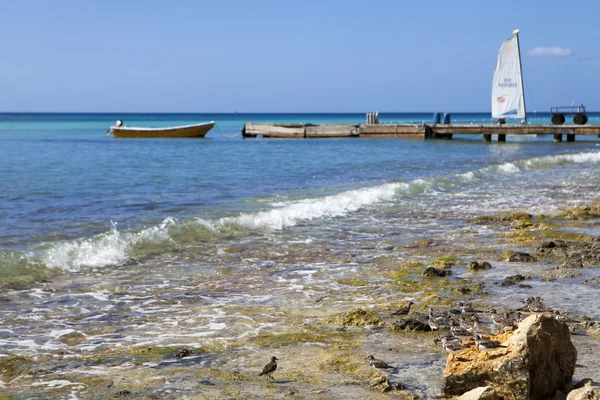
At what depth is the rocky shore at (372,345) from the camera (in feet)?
17.8

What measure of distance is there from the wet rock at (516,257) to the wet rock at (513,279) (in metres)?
1.22

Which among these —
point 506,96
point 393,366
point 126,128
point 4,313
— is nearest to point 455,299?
point 393,366

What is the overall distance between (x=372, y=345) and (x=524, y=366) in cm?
203

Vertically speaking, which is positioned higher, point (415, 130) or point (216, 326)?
point (415, 130)

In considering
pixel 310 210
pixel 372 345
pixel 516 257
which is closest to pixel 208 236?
pixel 310 210

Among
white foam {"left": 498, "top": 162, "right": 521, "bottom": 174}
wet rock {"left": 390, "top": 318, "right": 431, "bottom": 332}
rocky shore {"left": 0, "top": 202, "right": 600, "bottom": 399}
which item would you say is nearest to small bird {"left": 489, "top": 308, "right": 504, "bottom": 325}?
rocky shore {"left": 0, "top": 202, "right": 600, "bottom": 399}

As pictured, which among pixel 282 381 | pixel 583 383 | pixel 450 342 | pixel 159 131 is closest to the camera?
pixel 583 383

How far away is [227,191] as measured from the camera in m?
23.8

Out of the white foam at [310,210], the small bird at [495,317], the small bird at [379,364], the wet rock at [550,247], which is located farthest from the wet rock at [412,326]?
the white foam at [310,210]

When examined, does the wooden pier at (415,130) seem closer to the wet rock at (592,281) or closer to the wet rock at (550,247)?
the wet rock at (550,247)

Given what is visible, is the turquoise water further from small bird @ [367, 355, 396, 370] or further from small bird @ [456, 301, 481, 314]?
small bird @ [367, 355, 396, 370]

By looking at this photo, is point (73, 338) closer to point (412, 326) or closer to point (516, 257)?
point (412, 326)

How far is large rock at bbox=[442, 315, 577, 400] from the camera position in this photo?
521 cm

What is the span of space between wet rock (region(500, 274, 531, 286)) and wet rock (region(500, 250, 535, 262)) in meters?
1.22
